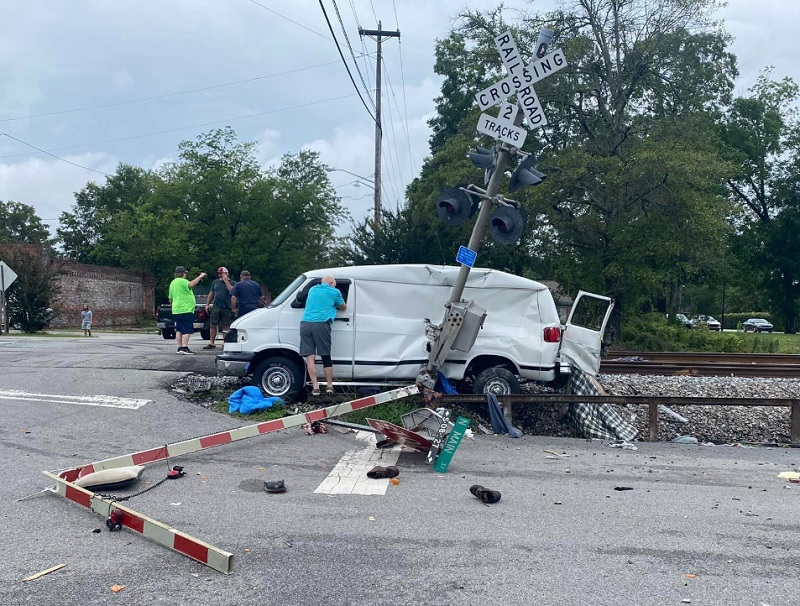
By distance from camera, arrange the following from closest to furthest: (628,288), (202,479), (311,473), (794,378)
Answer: (202,479) → (311,473) → (794,378) → (628,288)

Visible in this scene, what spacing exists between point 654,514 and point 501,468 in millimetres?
1905

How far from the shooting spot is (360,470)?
24.0ft

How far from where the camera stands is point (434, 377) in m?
9.74

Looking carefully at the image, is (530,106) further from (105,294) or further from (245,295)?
(105,294)

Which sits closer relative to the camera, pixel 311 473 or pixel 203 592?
pixel 203 592

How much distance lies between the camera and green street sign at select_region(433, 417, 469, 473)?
7.29 meters

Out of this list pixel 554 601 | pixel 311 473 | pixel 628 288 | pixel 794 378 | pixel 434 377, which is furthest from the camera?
pixel 628 288

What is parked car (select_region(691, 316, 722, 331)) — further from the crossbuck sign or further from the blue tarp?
the blue tarp

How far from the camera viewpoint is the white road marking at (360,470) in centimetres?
657

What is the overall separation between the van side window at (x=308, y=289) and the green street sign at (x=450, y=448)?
141 inches

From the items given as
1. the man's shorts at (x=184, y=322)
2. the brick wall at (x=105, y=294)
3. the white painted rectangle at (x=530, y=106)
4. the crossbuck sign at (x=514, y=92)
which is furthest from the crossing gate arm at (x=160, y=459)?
the brick wall at (x=105, y=294)

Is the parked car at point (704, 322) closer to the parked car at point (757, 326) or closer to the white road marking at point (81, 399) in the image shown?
the parked car at point (757, 326)

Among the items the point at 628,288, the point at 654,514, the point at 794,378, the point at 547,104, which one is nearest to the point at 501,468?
the point at 654,514

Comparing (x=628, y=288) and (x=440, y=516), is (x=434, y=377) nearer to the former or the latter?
(x=440, y=516)
